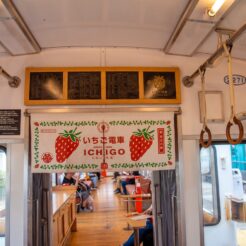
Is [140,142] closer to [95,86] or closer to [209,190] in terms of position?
[95,86]

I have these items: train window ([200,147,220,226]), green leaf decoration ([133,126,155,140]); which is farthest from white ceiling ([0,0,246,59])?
train window ([200,147,220,226])

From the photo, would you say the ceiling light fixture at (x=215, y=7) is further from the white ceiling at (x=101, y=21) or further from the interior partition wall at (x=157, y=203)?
the interior partition wall at (x=157, y=203)

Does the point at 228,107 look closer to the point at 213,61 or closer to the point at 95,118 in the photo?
the point at 213,61

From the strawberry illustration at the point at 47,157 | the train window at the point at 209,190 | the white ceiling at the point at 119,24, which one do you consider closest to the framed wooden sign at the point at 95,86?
the white ceiling at the point at 119,24

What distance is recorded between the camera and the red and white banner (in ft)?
8.77

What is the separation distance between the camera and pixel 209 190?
299 cm

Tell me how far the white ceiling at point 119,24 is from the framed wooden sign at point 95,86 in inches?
10.0

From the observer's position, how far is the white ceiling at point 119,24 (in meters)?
1.95

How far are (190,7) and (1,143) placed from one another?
2070 mm

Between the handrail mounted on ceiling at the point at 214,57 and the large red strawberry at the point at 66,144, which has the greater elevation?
the handrail mounted on ceiling at the point at 214,57

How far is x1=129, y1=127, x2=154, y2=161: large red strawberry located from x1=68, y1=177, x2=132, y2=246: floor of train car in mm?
3174

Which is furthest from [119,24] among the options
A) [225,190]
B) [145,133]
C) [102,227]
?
[102,227]

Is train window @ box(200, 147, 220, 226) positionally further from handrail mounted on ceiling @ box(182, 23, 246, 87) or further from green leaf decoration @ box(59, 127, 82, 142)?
green leaf decoration @ box(59, 127, 82, 142)

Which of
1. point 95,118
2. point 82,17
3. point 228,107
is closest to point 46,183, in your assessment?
point 95,118
